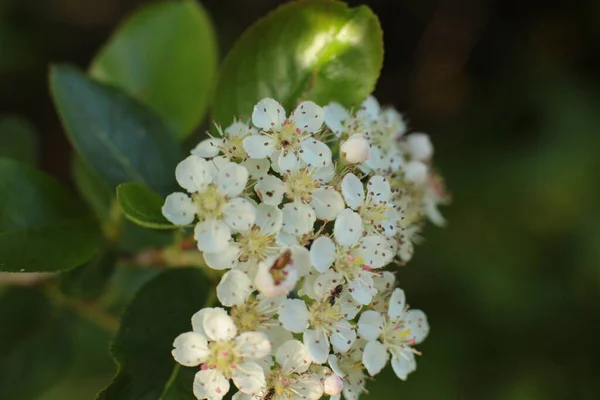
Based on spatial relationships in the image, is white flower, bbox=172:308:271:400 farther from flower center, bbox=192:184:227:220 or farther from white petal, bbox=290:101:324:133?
white petal, bbox=290:101:324:133

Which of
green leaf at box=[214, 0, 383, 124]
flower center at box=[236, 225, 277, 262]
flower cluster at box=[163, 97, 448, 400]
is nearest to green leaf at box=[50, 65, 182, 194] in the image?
green leaf at box=[214, 0, 383, 124]

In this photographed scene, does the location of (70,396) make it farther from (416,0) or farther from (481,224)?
(416,0)

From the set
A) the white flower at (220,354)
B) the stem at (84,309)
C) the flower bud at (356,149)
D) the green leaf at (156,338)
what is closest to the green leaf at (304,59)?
the flower bud at (356,149)

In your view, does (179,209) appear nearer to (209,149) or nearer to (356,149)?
(209,149)

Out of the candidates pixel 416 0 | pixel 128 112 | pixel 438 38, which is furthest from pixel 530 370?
pixel 128 112

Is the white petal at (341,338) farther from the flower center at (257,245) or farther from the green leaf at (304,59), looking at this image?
the green leaf at (304,59)

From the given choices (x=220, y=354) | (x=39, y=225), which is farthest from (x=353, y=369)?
(x=39, y=225)
